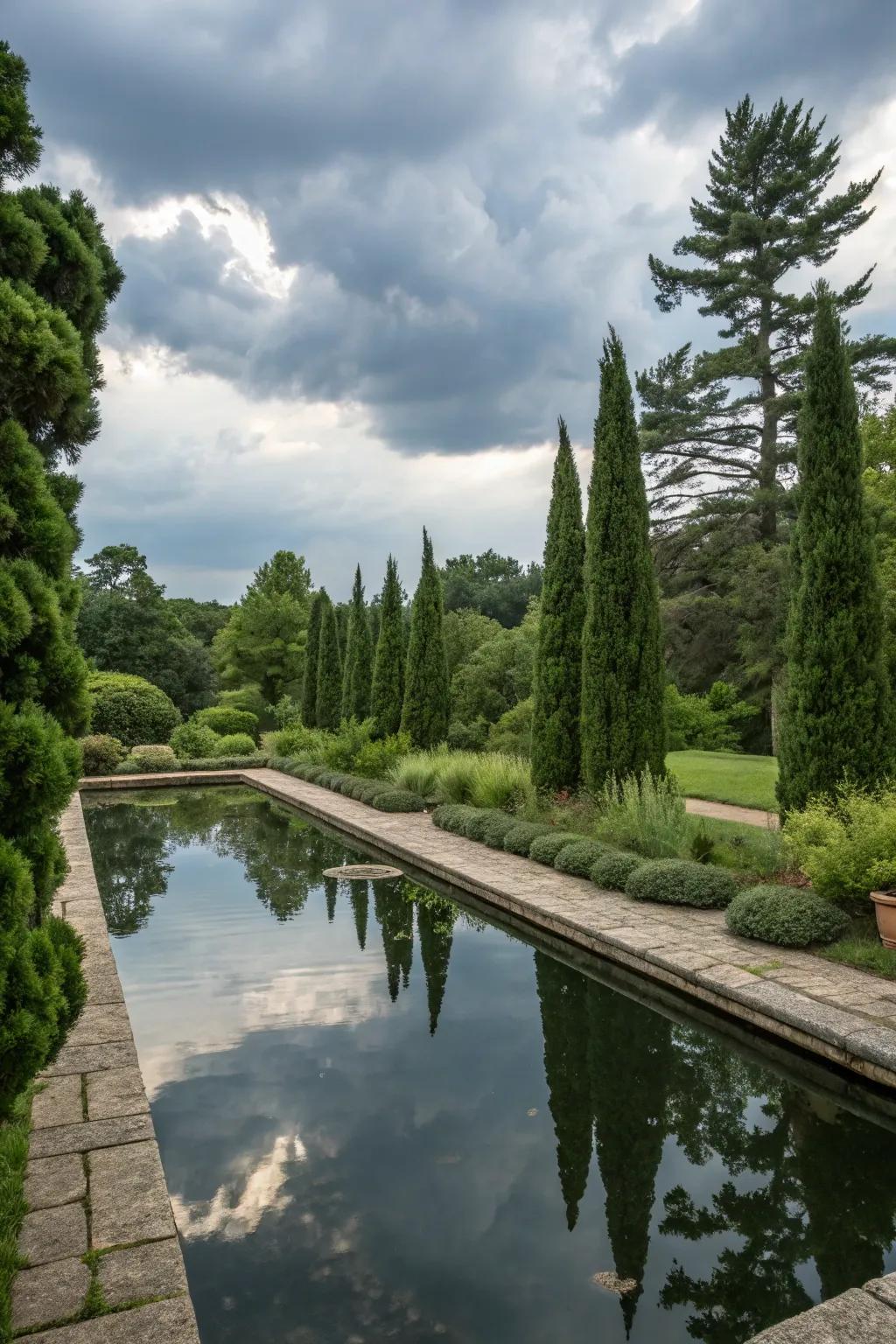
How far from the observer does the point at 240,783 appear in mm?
19594

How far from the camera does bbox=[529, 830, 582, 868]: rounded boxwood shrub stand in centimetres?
823

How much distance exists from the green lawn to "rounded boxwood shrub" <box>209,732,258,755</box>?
12025 mm

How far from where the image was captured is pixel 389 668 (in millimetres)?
18156

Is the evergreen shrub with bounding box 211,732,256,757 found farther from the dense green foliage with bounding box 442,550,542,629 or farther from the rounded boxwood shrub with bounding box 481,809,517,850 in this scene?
the rounded boxwood shrub with bounding box 481,809,517,850

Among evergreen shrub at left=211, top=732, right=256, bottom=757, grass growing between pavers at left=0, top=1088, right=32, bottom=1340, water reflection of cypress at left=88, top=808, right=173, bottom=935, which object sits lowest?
water reflection of cypress at left=88, top=808, right=173, bottom=935

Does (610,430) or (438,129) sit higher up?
(438,129)

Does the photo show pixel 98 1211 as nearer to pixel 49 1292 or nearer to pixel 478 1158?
pixel 49 1292

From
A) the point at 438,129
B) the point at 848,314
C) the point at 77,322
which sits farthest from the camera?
the point at 848,314

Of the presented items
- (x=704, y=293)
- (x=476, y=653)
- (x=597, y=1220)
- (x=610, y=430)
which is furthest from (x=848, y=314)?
(x=597, y=1220)

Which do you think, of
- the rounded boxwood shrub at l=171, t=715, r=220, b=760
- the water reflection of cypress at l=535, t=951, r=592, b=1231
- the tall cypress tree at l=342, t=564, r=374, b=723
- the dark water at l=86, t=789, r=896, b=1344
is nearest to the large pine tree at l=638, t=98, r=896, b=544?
the tall cypress tree at l=342, t=564, r=374, b=723

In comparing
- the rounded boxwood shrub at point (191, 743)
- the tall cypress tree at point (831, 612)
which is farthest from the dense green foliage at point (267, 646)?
the tall cypress tree at point (831, 612)

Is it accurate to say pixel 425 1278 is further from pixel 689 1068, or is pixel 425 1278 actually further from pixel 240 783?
pixel 240 783

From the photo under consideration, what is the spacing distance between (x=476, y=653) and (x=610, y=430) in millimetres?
9770

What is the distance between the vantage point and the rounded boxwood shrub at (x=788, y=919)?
5.37m
